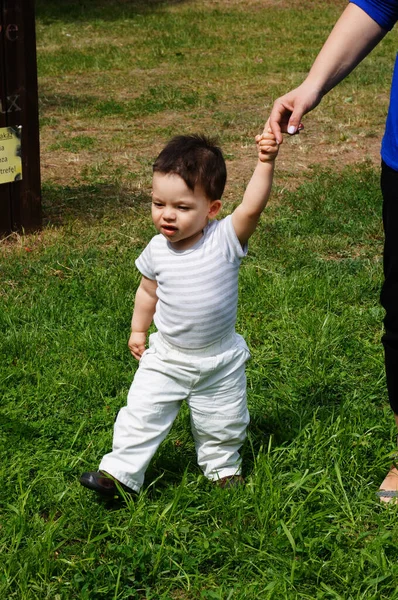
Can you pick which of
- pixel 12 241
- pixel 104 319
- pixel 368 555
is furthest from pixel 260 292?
pixel 368 555

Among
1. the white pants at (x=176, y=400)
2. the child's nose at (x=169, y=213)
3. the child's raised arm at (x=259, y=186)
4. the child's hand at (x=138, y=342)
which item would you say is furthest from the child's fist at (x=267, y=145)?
the child's hand at (x=138, y=342)

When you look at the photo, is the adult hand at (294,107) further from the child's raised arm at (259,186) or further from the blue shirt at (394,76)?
the blue shirt at (394,76)

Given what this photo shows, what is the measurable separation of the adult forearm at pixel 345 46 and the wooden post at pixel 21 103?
10.0 ft

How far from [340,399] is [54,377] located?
1253mm

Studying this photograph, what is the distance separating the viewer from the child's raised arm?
2.78 m

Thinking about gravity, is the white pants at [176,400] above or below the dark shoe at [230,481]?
above

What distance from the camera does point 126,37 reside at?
1563 cm

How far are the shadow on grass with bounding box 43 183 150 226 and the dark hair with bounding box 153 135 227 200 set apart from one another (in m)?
3.10

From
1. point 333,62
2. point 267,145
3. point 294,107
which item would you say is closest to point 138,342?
point 267,145

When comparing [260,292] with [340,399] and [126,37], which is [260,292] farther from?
[126,37]

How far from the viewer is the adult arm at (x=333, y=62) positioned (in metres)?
2.74

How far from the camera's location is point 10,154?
5492 mm

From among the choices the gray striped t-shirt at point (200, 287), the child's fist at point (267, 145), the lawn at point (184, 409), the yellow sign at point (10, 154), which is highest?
the child's fist at point (267, 145)

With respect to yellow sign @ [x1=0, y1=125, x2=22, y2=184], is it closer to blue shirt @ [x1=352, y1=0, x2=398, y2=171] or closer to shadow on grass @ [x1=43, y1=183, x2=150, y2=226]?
shadow on grass @ [x1=43, y1=183, x2=150, y2=226]
